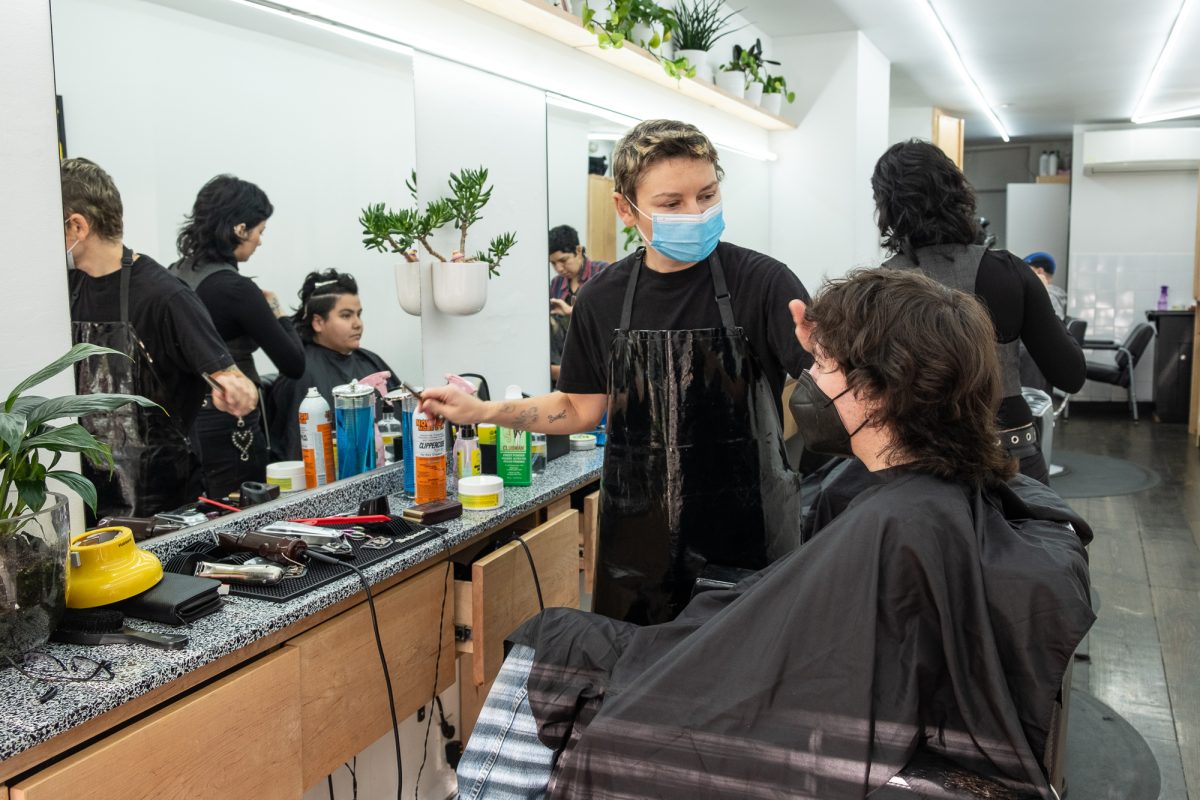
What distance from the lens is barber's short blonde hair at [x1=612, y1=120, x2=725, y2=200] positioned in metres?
1.99

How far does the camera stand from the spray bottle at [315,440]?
2.18 metres

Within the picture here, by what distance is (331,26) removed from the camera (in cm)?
219

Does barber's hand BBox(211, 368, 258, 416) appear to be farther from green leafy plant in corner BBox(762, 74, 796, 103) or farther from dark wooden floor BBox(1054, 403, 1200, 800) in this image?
green leafy plant in corner BBox(762, 74, 796, 103)

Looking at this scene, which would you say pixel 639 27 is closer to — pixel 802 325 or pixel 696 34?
pixel 696 34

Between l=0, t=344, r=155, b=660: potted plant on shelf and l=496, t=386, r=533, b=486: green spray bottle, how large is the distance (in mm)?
1123

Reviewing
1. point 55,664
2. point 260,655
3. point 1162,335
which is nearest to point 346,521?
point 260,655

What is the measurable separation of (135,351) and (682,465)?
41.6 inches

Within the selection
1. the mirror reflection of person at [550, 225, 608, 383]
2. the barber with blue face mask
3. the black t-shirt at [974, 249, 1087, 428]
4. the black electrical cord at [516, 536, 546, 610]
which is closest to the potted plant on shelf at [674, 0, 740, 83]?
the mirror reflection of person at [550, 225, 608, 383]

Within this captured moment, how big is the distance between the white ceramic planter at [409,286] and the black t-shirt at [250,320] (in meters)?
0.35

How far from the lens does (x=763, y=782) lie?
1.25 m

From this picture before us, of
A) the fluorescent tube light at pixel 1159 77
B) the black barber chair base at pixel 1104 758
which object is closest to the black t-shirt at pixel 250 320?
the black barber chair base at pixel 1104 758

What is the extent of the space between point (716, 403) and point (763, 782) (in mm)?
872

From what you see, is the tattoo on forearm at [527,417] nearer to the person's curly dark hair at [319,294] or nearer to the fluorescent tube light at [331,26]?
the person's curly dark hair at [319,294]

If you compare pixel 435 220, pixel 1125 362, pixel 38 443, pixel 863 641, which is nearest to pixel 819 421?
pixel 863 641
